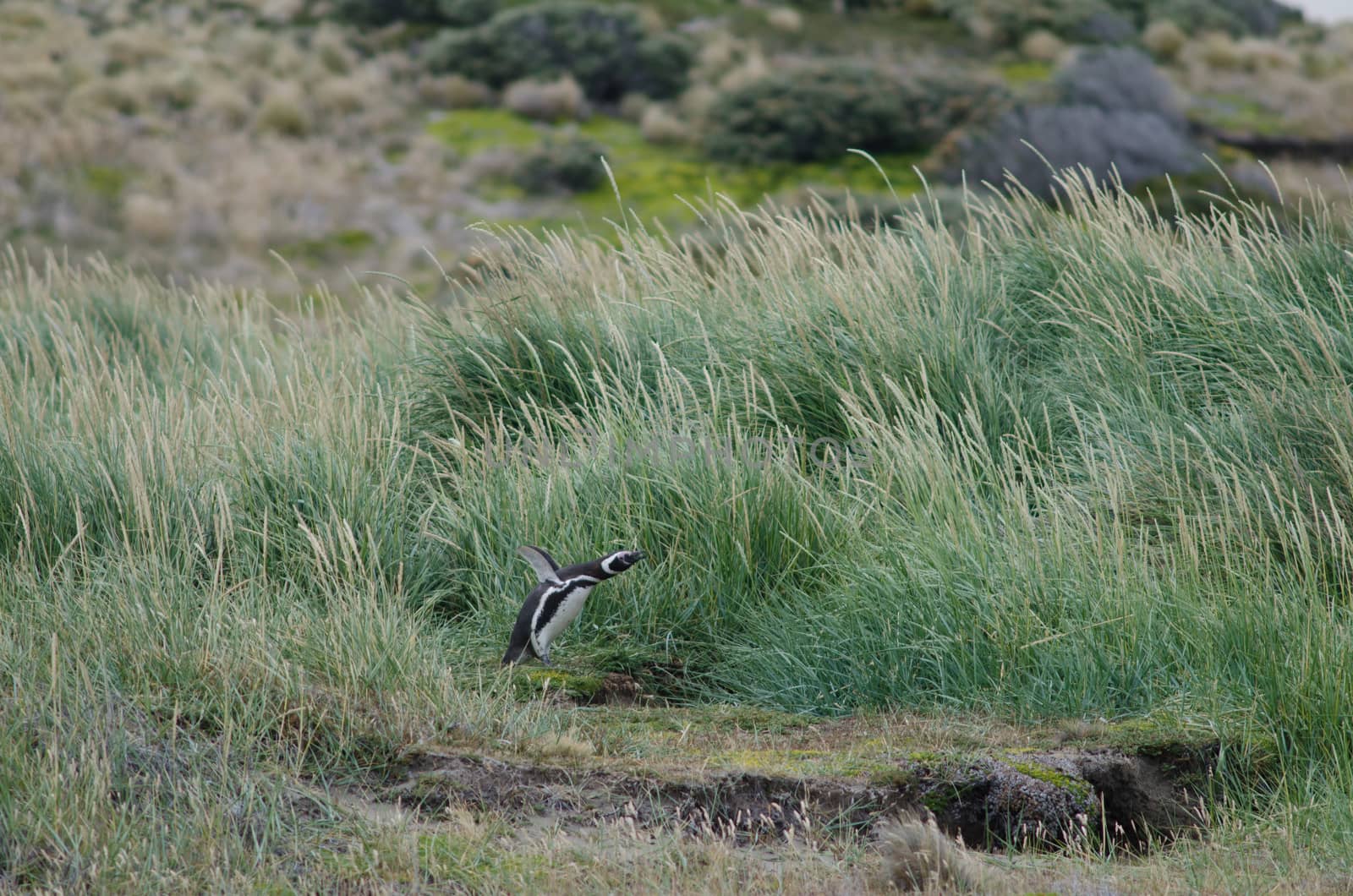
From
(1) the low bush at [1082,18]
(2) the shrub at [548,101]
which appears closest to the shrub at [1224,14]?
(1) the low bush at [1082,18]

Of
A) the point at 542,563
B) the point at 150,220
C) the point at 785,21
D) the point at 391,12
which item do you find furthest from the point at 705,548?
the point at 391,12

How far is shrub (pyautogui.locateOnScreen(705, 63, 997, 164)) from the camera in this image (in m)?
25.8

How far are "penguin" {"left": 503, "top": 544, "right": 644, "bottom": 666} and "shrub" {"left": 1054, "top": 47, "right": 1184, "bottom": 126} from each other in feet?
74.6

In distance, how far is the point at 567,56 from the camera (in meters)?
30.5

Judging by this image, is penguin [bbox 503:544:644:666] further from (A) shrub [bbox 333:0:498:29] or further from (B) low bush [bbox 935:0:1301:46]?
Answer: (B) low bush [bbox 935:0:1301:46]

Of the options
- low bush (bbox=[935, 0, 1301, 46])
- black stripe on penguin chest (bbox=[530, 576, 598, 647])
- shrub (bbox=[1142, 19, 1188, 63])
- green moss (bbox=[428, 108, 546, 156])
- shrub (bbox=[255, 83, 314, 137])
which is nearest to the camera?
black stripe on penguin chest (bbox=[530, 576, 598, 647])

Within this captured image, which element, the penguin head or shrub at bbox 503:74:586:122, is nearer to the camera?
the penguin head

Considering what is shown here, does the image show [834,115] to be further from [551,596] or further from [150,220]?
[551,596]

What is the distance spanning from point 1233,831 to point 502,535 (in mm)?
2987

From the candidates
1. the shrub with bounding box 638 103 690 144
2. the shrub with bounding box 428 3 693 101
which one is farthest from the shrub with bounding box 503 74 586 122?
the shrub with bounding box 638 103 690 144

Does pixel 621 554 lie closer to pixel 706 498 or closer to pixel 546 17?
pixel 706 498

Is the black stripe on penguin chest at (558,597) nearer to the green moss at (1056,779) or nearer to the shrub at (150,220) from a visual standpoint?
the green moss at (1056,779)

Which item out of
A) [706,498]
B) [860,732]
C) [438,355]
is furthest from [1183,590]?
[438,355]

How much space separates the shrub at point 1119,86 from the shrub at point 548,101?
1083cm
